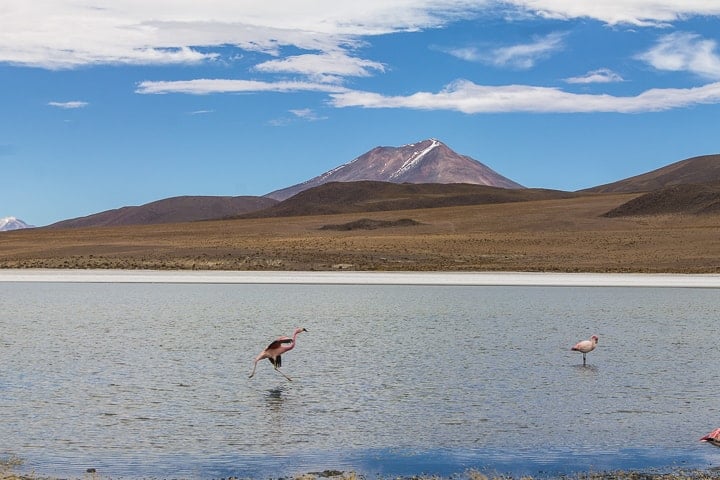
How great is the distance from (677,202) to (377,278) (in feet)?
214

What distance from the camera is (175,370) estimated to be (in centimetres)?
1875

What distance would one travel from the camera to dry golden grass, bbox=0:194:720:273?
61938mm

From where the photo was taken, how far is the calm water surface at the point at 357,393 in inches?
468

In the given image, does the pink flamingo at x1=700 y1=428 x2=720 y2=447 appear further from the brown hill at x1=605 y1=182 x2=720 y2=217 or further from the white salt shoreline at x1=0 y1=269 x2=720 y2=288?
the brown hill at x1=605 y1=182 x2=720 y2=217

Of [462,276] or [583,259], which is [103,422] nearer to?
[462,276]

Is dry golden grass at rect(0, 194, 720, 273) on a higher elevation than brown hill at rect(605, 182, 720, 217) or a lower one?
lower

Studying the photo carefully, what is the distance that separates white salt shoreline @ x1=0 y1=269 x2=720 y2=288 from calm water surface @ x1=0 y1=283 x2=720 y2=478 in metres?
16.8

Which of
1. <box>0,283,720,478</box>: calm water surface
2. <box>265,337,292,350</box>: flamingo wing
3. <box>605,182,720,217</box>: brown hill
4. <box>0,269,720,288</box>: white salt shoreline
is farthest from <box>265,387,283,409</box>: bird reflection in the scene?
<box>605,182,720,217</box>: brown hill

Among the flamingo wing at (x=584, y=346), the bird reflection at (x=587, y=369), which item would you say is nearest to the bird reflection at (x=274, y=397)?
the bird reflection at (x=587, y=369)

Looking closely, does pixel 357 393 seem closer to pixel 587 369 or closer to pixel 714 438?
pixel 587 369

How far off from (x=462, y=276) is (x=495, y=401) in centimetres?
3767

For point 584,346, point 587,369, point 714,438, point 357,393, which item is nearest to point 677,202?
point 584,346

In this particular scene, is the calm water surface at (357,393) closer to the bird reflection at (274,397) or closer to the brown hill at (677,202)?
the bird reflection at (274,397)

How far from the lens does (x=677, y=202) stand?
107 metres
